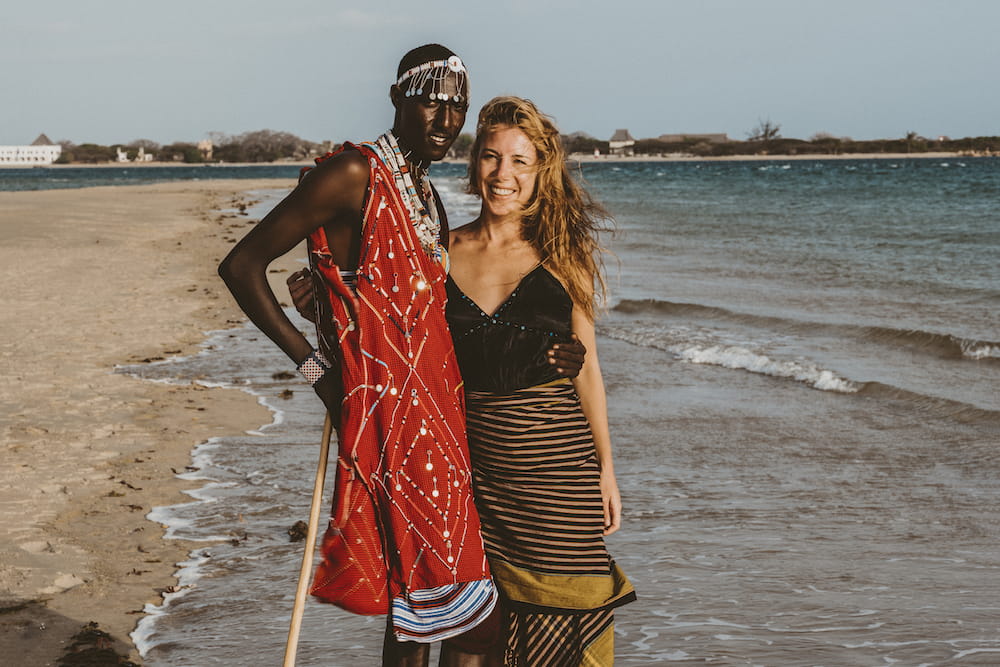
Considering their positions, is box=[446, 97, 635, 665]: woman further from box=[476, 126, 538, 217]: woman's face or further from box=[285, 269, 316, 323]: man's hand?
box=[285, 269, 316, 323]: man's hand

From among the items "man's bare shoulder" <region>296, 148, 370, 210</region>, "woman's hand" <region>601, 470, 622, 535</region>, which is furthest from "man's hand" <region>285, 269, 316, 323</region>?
"woman's hand" <region>601, 470, 622, 535</region>

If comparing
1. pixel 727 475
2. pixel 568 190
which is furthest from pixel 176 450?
pixel 568 190

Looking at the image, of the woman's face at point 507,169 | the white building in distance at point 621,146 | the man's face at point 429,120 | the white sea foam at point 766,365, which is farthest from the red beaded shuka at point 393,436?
the white building in distance at point 621,146

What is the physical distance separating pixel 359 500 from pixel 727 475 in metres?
3.88

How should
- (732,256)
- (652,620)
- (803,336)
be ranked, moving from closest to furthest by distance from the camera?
1. (652,620)
2. (803,336)
3. (732,256)

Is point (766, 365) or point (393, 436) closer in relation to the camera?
point (393, 436)

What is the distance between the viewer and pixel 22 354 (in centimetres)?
845

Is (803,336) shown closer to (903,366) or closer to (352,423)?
(903,366)

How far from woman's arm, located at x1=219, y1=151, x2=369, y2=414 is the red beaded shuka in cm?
4

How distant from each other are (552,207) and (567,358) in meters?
0.42

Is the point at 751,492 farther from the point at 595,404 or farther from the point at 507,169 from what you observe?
the point at 507,169

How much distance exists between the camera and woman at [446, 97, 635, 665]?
264cm

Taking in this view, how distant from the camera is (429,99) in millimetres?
2443

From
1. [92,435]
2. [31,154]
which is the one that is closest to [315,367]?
[92,435]
